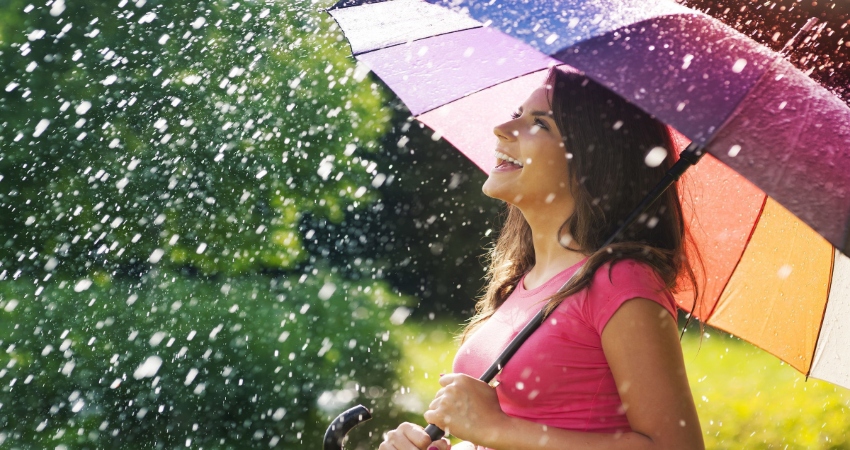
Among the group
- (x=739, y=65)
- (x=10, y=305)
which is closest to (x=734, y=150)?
(x=739, y=65)

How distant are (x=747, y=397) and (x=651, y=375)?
483cm

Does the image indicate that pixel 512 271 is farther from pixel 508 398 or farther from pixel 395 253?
pixel 395 253

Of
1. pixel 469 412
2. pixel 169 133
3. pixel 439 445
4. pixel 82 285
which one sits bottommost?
pixel 82 285

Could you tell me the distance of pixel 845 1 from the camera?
244 centimetres

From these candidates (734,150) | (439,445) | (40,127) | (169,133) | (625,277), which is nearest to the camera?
(734,150)

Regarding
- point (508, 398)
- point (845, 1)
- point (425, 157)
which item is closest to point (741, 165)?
point (508, 398)

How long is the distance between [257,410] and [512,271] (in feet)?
12.8

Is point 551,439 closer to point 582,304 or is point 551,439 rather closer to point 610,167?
point 582,304

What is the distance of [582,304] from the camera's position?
2.10m

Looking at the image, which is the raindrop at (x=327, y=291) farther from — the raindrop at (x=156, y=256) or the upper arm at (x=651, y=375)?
the upper arm at (x=651, y=375)

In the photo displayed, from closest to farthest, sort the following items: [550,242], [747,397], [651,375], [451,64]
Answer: [651,375], [550,242], [451,64], [747,397]

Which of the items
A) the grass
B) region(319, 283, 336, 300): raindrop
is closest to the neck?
the grass

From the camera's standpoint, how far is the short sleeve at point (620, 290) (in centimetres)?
201

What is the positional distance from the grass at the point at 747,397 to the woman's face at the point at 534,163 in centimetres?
306
